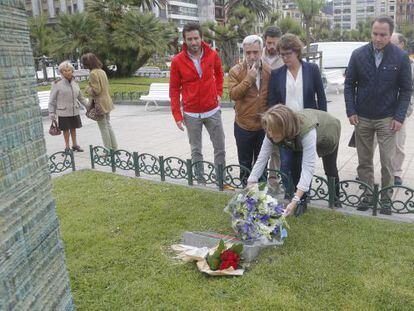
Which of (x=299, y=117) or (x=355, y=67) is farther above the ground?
(x=355, y=67)

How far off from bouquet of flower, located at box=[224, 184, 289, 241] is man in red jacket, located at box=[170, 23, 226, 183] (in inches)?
65.6

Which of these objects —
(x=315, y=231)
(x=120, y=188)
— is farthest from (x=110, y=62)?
(x=315, y=231)

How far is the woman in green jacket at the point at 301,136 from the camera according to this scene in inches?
131

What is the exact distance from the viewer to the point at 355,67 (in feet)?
13.9

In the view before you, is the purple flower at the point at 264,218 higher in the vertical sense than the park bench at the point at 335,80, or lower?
lower

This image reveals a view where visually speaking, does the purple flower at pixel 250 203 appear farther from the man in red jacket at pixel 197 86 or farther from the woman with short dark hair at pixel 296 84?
the man in red jacket at pixel 197 86

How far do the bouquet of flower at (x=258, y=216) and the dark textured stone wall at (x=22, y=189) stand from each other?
162 centimetres

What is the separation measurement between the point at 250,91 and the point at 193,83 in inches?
28.7

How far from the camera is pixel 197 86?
16.2 feet

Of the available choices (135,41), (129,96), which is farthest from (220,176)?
(135,41)

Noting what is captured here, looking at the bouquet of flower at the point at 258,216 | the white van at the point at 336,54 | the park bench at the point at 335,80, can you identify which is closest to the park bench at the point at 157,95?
the park bench at the point at 335,80

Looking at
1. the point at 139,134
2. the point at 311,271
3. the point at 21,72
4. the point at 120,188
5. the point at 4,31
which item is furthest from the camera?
the point at 139,134

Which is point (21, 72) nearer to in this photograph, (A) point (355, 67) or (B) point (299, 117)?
(B) point (299, 117)

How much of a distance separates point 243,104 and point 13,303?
3155 millimetres
